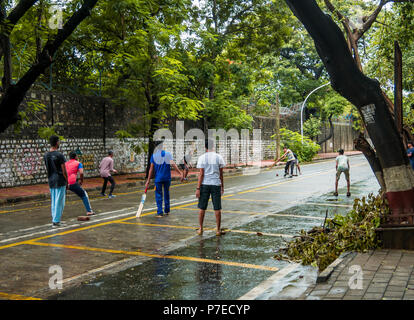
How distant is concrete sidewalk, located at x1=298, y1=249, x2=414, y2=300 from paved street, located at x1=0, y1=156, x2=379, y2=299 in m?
0.62

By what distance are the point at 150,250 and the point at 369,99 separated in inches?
171

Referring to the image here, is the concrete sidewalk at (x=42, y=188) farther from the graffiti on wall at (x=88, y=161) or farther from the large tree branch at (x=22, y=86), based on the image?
the large tree branch at (x=22, y=86)

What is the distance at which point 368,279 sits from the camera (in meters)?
4.96

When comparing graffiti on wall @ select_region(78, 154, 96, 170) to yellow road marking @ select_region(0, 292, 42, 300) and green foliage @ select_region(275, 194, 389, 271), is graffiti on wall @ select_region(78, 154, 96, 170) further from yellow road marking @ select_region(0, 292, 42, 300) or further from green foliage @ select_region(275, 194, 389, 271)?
yellow road marking @ select_region(0, 292, 42, 300)

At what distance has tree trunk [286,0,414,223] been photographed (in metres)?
6.91

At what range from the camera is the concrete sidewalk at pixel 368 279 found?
446 centimetres

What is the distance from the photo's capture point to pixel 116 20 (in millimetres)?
18859

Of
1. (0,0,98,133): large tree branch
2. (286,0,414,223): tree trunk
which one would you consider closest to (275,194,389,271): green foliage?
(286,0,414,223): tree trunk

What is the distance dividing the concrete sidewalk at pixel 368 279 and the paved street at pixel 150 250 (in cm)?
62
